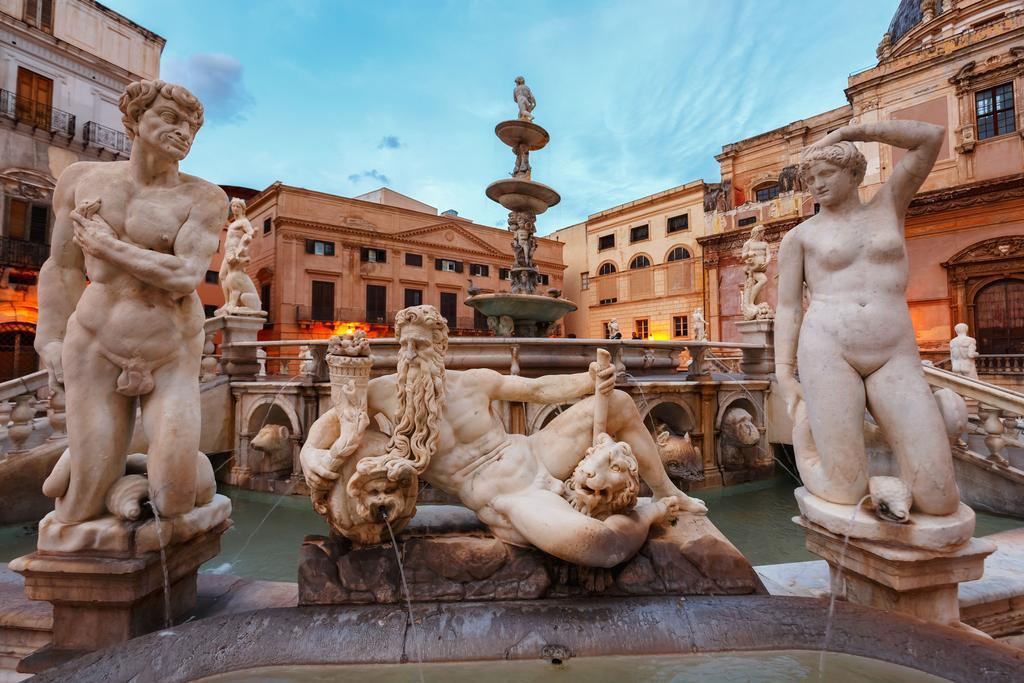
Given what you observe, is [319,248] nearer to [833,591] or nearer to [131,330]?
[131,330]

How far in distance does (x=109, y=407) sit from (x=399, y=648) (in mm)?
1742

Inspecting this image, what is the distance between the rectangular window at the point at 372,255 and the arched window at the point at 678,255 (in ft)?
57.0

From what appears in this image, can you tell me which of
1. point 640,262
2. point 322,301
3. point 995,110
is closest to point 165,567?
point 322,301

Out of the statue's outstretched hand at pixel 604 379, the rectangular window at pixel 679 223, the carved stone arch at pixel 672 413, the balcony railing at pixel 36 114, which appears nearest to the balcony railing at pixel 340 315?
the balcony railing at pixel 36 114

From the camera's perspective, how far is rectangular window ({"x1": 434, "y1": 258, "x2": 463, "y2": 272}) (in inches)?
1185

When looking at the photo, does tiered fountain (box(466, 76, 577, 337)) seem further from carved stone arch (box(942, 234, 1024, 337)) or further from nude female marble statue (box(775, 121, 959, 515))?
carved stone arch (box(942, 234, 1024, 337))

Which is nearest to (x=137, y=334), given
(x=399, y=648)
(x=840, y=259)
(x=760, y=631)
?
(x=399, y=648)

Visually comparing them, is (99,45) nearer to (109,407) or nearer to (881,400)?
(109,407)

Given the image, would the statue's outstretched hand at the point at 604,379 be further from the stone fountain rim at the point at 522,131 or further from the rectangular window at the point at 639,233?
the rectangular window at the point at 639,233

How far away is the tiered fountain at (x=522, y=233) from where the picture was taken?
27.7 ft

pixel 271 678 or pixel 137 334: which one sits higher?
pixel 137 334

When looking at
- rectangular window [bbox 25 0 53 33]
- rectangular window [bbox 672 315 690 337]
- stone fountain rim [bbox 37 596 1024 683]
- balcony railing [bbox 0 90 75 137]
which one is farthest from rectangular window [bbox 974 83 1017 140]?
rectangular window [bbox 25 0 53 33]

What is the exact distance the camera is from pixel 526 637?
72.6 inches

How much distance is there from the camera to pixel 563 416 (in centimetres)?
239
